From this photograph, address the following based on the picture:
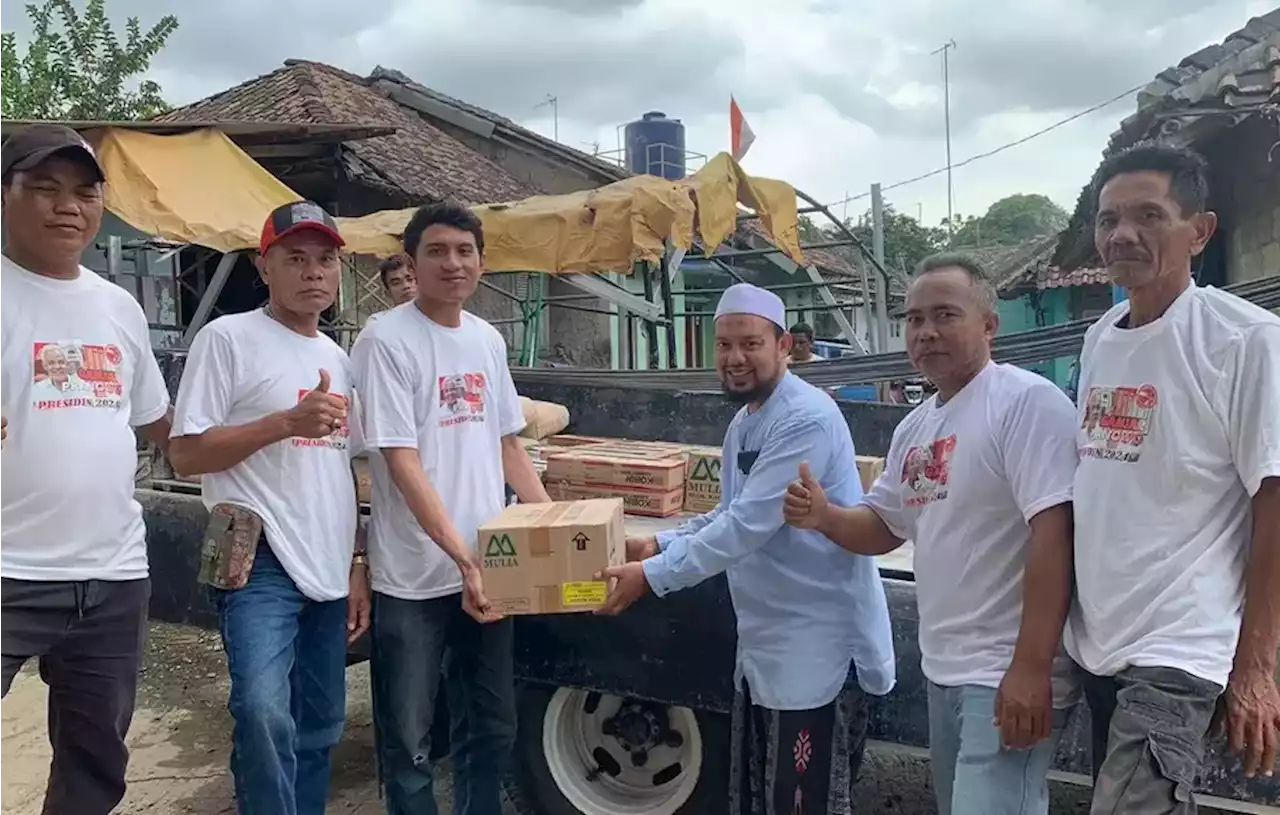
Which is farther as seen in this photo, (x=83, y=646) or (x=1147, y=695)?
(x=83, y=646)

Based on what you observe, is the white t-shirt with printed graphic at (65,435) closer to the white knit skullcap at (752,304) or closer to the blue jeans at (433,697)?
the blue jeans at (433,697)

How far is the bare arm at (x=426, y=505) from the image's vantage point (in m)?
2.83

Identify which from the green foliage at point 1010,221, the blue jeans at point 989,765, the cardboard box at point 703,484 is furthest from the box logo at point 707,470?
the green foliage at point 1010,221

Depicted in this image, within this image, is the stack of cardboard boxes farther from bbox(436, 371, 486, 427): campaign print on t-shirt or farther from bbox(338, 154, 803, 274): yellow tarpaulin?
bbox(338, 154, 803, 274): yellow tarpaulin

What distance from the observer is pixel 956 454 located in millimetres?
2260

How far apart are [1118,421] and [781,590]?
990 millimetres

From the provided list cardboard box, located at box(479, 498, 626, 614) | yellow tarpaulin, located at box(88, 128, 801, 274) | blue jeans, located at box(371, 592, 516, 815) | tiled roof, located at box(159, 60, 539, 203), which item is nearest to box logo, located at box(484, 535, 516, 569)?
cardboard box, located at box(479, 498, 626, 614)

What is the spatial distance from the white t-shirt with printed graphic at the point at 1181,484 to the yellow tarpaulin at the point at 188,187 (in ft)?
25.2

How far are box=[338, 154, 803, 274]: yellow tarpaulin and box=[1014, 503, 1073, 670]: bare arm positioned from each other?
627cm

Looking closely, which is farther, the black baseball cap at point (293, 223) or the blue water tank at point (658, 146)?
the blue water tank at point (658, 146)

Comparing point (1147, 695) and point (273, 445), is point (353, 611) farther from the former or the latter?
point (1147, 695)

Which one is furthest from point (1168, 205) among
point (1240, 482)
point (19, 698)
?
point (19, 698)

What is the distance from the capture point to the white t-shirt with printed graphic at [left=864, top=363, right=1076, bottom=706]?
2.14 metres

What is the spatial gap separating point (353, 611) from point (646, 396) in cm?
→ 284
